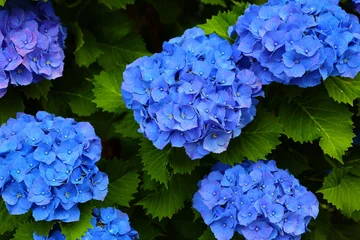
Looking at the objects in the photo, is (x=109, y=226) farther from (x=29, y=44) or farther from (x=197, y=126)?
(x=29, y=44)

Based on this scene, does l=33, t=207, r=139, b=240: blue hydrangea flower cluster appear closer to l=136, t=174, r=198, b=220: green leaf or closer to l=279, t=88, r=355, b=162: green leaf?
l=136, t=174, r=198, b=220: green leaf

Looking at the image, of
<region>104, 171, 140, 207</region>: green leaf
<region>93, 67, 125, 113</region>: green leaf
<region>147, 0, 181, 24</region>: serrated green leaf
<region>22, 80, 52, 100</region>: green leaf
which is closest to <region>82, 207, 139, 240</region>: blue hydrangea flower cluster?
<region>104, 171, 140, 207</region>: green leaf

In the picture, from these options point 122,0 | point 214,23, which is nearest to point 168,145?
point 214,23

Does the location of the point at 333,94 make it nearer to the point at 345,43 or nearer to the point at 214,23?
the point at 345,43

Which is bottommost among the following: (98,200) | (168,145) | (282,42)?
(98,200)

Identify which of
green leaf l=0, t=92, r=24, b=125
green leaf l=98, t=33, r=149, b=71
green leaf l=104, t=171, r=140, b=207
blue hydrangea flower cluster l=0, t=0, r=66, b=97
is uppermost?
blue hydrangea flower cluster l=0, t=0, r=66, b=97

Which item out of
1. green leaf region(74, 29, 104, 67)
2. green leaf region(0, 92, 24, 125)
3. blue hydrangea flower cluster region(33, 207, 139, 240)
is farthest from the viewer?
green leaf region(74, 29, 104, 67)

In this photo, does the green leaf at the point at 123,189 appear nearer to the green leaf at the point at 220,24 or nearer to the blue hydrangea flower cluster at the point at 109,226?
the blue hydrangea flower cluster at the point at 109,226
